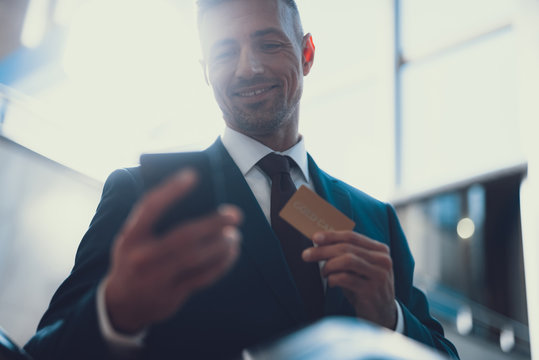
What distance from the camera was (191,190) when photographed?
61 cm

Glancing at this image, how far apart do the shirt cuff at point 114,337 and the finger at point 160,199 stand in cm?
18

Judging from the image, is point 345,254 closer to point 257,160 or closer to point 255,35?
point 257,160

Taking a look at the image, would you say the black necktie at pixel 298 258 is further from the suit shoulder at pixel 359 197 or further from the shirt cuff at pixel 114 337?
the shirt cuff at pixel 114 337

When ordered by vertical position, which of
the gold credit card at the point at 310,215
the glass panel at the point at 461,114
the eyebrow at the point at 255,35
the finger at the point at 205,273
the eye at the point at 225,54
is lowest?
the glass panel at the point at 461,114

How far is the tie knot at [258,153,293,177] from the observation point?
44.9 inches

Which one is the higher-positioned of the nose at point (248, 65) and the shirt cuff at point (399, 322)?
the nose at point (248, 65)

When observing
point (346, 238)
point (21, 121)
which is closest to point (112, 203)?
point (346, 238)

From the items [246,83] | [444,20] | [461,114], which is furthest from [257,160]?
[444,20]

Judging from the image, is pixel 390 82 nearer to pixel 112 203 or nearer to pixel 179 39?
pixel 179 39

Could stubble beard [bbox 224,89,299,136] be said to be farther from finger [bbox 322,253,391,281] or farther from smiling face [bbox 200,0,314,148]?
finger [bbox 322,253,391,281]

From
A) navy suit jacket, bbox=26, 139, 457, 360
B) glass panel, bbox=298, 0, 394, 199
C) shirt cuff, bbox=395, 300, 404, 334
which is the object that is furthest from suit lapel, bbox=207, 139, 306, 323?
glass panel, bbox=298, 0, 394, 199

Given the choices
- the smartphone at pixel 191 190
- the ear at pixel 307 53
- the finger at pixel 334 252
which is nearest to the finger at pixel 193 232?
the smartphone at pixel 191 190

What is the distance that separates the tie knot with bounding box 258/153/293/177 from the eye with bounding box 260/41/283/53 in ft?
0.97

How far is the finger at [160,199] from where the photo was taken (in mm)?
473
